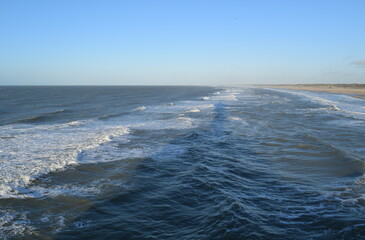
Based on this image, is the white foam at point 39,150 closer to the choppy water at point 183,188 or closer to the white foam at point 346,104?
the choppy water at point 183,188

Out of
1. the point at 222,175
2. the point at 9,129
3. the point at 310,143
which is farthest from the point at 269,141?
the point at 9,129

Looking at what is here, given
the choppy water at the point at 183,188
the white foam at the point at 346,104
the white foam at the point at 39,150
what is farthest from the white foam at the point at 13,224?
the white foam at the point at 346,104

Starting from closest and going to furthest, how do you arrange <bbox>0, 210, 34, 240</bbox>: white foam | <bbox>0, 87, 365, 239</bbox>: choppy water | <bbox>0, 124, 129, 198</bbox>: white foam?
<bbox>0, 210, 34, 240</bbox>: white foam < <bbox>0, 87, 365, 239</bbox>: choppy water < <bbox>0, 124, 129, 198</bbox>: white foam

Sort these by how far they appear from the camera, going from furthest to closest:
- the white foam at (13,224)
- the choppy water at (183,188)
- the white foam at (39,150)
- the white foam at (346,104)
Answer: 1. the white foam at (346,104)
2. the white foam at (39,150)
3. the choppy water at (183,188)
4. the white foam at (13,224)

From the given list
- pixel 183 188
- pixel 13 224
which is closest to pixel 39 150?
pixel 13 224

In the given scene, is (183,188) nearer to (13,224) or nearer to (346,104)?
(13,224)

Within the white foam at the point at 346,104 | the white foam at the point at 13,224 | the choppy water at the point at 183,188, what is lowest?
the white foam at the point at 13,224

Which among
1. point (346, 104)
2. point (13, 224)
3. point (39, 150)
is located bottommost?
point (13, 224)

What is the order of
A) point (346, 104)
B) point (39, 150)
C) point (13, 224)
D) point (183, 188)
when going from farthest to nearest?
1. point (346, 104)
2. point (39, 150)
3. point (183, 188)
4. point (13, 224)

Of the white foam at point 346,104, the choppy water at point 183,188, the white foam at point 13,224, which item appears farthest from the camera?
the white foam at point 346,104

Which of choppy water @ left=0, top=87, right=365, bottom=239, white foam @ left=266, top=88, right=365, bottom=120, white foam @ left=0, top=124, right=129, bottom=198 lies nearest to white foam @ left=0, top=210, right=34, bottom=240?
choppy water @ left=0, top=87, right=365, bottom=239

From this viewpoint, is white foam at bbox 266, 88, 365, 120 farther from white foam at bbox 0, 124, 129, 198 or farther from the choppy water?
white foam at bbox 0, 124, 129, 198

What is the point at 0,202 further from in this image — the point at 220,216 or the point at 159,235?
the point at 220,216

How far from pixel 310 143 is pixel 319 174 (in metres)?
5.06
